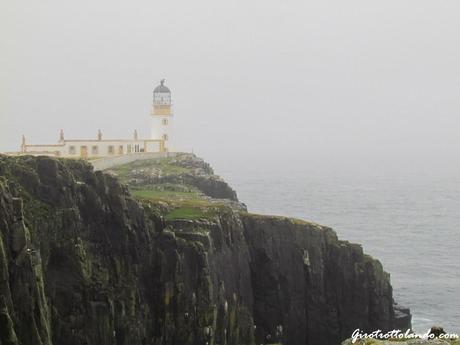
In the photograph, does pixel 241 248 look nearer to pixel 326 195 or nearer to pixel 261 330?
pixel 261 330

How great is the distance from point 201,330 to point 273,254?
Result: 11.6 metres

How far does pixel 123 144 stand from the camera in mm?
115375

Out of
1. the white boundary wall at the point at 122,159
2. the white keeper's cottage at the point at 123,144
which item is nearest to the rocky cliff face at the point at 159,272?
the white boundary wall at the point at 122,159

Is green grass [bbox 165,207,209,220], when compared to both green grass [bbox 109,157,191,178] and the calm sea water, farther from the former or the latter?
green grass [bbox 109,157,191,178]

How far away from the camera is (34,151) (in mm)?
107938

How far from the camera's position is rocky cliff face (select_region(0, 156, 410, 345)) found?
160 ft

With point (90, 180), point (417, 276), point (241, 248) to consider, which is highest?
point (90, 180)

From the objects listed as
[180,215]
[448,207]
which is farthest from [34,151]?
[448,207]

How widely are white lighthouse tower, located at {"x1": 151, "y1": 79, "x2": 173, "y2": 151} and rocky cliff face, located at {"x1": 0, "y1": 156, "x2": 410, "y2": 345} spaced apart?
49461mm

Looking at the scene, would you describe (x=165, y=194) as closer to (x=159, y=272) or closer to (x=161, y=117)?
(x=159, y=272)

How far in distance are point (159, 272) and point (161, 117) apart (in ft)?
217

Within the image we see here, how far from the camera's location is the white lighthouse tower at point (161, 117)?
125125mm

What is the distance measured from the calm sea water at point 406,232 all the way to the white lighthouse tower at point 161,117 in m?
28.3

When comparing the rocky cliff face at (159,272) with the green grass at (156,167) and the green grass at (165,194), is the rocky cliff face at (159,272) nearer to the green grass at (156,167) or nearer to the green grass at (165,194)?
the green grass at (165,194)
